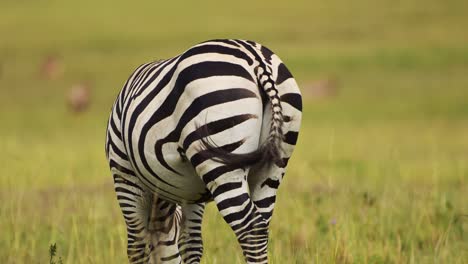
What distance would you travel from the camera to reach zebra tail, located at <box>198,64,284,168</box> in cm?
411

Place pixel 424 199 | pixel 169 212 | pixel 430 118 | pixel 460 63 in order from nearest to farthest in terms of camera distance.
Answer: pixel 169 212
pixel 424 199
pixel 430 118
pixel 460 63

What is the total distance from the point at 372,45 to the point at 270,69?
89.0 ft

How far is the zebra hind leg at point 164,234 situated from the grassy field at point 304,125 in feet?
1.15

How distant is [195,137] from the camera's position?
4184 mm

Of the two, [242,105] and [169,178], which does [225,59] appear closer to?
[242,105]

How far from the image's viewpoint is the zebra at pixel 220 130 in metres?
4.15

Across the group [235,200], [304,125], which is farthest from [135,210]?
[304,125]

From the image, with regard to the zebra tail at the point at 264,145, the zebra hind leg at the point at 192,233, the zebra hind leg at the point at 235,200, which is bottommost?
the zebra hind leg at the point at 192,233

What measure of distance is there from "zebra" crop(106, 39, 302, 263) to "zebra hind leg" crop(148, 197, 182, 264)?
1.30 ft

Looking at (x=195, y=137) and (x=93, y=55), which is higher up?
(x=93, y=55)

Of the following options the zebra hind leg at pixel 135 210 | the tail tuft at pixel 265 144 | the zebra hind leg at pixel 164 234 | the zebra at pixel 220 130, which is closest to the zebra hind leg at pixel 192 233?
the zebra hind leg at pixel 164 234

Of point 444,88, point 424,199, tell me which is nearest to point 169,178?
point 424,199

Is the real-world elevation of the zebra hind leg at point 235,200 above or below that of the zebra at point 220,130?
below

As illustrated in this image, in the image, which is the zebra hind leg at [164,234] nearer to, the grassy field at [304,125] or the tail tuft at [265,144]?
the grassy field at [304,125]
